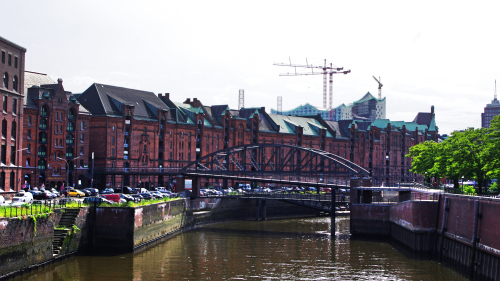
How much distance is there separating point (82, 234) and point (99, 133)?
54.3 m

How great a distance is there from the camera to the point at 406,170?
564ft

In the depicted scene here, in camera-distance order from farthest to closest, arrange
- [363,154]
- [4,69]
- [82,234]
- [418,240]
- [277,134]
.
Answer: [363,154], [277,134], [4,69], [418,240], [82,234]

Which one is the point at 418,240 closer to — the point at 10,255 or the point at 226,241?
the point at 226,241

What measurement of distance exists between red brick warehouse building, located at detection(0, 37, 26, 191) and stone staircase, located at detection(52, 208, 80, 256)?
21.4 metres

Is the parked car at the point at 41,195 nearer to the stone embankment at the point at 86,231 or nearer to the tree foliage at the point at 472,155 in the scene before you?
the stone embankment at the point at 86,231

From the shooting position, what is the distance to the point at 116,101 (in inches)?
4129

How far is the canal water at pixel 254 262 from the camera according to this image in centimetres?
4219

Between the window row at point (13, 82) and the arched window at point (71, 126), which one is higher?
the window row at point (13, 82)

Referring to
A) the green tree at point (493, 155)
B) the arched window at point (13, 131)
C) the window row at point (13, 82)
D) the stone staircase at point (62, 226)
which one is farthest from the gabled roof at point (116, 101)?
the green tree at point (493, 155)

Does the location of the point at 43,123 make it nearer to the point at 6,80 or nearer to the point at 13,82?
the point at 13,82

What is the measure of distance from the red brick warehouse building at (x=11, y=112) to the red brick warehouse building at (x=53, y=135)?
17039 mm

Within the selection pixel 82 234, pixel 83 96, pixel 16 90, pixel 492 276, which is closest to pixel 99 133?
pixel 83 96

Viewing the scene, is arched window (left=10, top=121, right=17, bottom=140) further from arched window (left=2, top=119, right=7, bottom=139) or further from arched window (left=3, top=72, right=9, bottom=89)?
arched window (left=3, top=72, right=9, bottom=89)

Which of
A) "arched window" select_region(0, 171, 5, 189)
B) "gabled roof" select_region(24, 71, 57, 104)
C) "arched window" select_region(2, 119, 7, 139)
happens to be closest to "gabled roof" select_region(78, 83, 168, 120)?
"gabled roof" select_region(24, 71, 57, 104)
